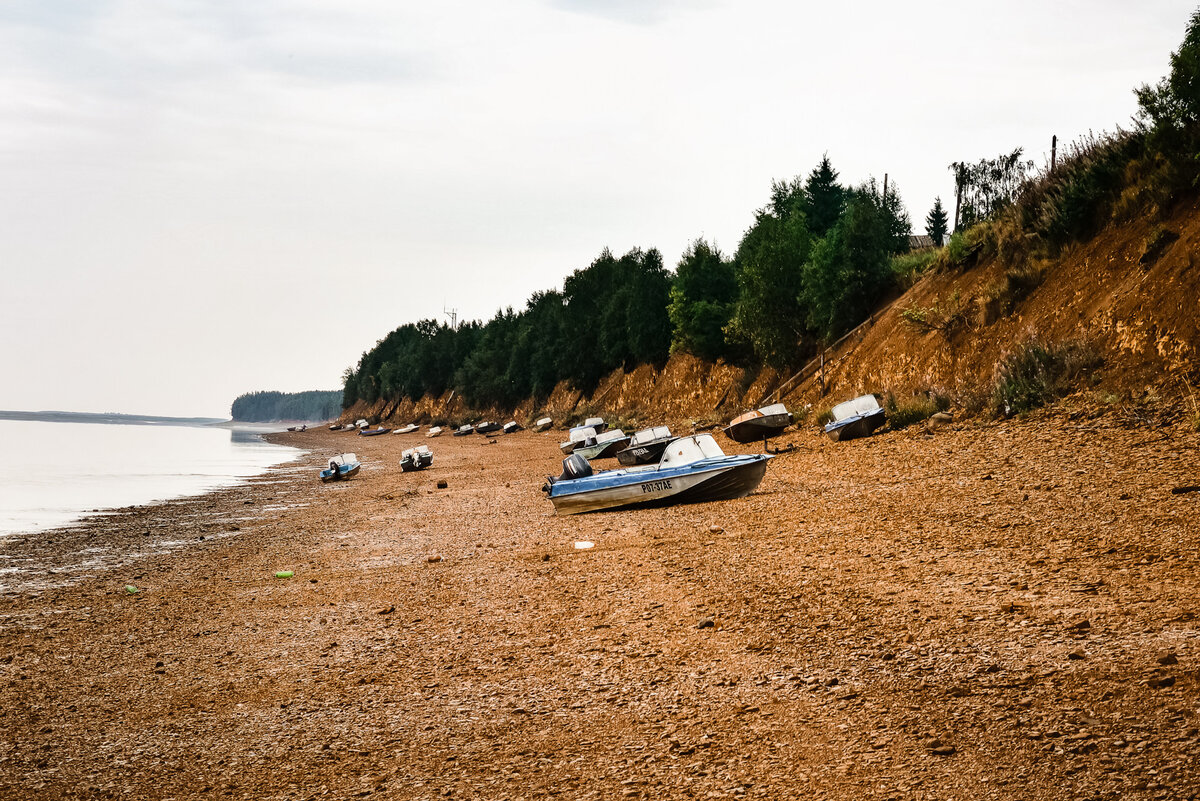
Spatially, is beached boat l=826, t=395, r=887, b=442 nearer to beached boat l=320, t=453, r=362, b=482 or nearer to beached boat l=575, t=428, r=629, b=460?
beached boat l=575, t=428, r=629, b=460

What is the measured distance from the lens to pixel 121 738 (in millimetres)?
8414

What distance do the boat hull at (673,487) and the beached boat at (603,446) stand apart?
17855 millimetres

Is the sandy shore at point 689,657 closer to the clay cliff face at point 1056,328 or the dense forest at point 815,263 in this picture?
the clay cliff face at point 1056,328

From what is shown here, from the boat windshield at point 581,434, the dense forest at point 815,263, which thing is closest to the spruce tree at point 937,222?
the dense forest at point 815,263

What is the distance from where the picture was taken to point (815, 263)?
145 feet

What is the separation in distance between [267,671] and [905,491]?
1230 cm

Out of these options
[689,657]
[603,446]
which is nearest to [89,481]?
[603,446]

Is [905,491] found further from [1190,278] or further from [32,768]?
[32,768]

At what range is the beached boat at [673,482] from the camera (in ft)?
65.1

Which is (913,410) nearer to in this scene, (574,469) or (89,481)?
(574,469)

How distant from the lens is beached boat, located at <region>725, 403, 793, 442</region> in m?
33.1

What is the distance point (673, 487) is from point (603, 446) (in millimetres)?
19186

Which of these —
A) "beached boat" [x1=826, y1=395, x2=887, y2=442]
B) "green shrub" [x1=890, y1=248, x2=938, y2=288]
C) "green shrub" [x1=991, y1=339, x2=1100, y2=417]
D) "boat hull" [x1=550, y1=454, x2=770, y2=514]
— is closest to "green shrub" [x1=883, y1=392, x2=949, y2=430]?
"beached boat" [x1=826, y1=395, x2=887, y2=442]

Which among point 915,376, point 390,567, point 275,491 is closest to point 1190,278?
point 915,376
